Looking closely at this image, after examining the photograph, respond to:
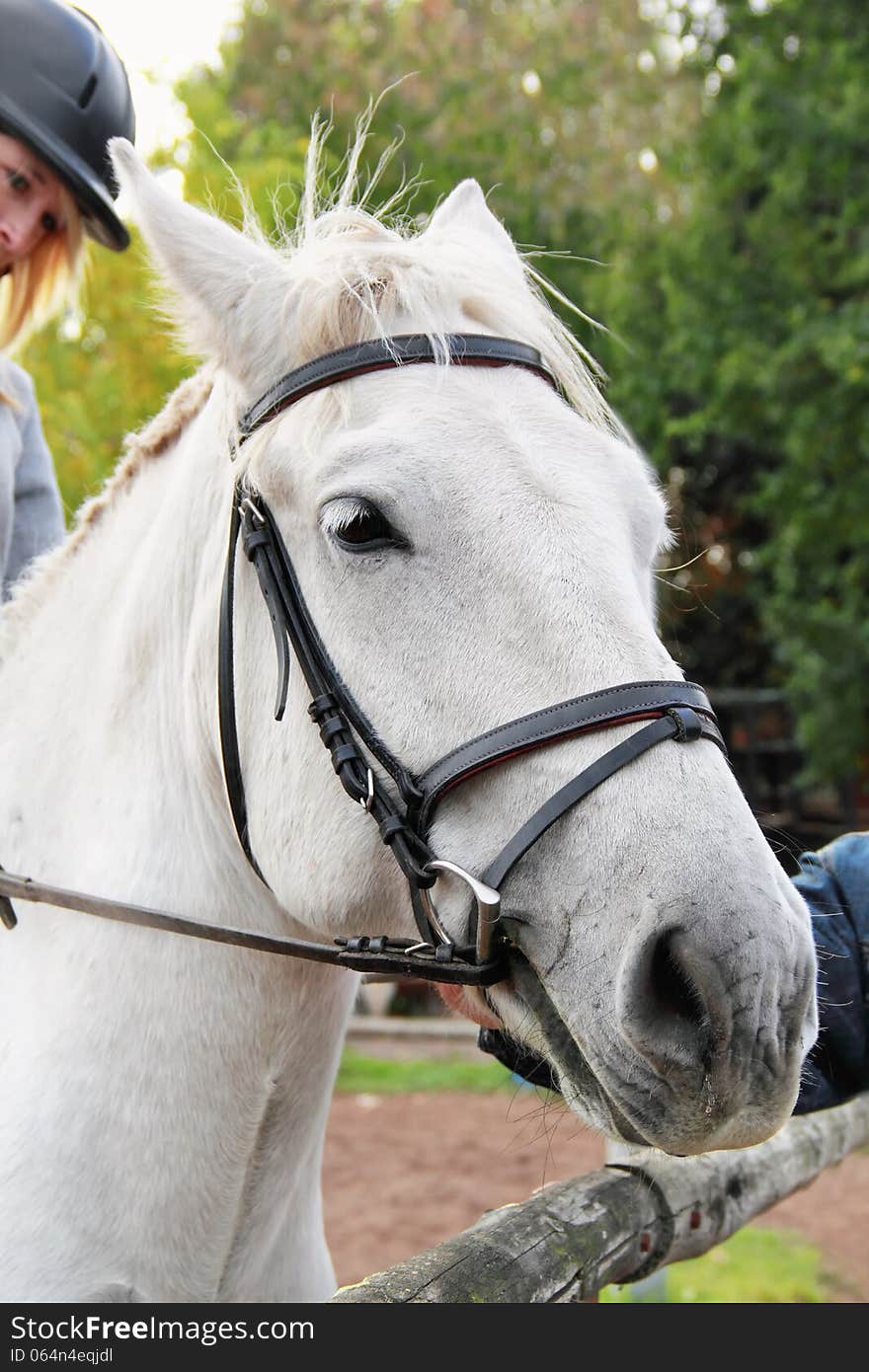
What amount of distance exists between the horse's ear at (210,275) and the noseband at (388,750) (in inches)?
4.1

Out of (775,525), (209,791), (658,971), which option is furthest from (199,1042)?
(775,525)

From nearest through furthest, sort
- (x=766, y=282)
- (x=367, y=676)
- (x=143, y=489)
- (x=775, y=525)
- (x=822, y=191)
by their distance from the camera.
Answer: (x=367, y=676) → (x=143, y=489) → (x=822, y=191) → (x=766, y=282) → (x=775, y=525)

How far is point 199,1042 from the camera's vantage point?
1978mm

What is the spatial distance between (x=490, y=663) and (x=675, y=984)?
0.51m

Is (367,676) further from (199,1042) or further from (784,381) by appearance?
(784,381)

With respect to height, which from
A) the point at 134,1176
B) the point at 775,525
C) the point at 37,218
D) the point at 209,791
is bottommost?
the point at 775,525

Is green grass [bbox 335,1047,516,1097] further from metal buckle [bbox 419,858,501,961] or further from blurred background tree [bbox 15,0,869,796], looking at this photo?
metal buckle [bbox 419,858,501,961]

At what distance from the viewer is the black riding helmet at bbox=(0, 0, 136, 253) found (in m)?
2.87


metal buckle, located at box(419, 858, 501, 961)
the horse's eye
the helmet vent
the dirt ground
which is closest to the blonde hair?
the helmet vent

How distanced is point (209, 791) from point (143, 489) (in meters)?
0.73

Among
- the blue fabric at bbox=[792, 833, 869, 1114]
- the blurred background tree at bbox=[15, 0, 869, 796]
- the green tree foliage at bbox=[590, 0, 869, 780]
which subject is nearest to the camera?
the blue fabric at bbox=[792, 833, 869, 1114]

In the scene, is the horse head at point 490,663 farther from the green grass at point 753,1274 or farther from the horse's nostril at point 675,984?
the green grass at point 753,1274

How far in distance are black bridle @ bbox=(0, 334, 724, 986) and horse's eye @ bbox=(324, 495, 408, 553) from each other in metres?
0.13

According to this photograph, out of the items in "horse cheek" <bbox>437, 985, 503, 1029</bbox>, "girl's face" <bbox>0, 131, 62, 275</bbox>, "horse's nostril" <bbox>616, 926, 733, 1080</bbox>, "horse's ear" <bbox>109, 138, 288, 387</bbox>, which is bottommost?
"horse cheek" <bbox>437, 985, 503, 1029</bbox>
